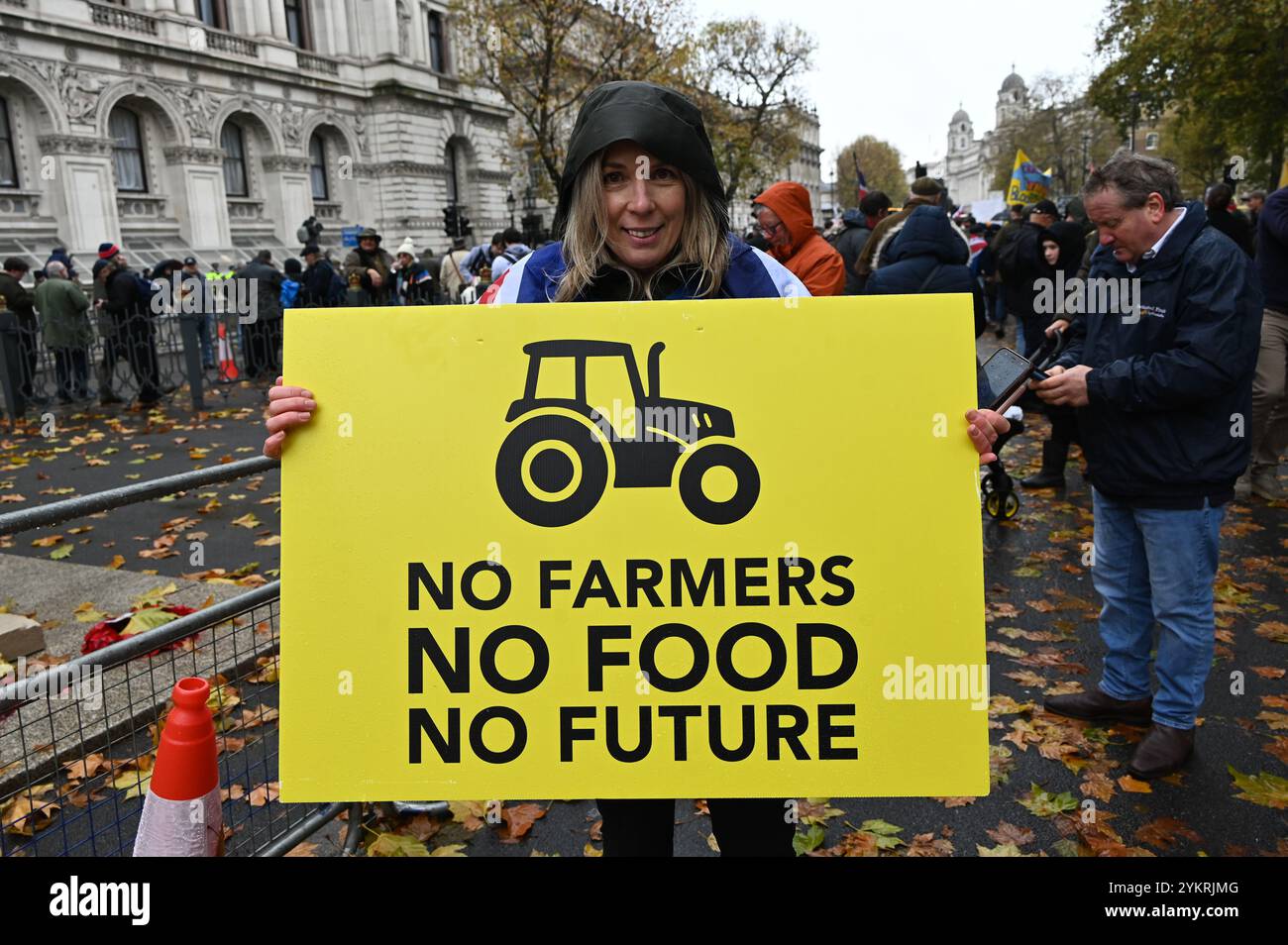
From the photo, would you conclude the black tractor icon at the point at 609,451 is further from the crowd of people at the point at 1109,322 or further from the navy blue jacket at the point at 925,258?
the navy blue jacket at the point at 925,258

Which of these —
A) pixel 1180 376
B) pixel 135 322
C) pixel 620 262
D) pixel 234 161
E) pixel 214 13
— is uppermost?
pixel 214 13

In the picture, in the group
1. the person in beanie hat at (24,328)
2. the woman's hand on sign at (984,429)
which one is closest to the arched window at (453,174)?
the person in beanie hat at (24,328)

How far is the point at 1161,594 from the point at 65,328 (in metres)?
14.0

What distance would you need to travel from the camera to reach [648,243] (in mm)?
2131

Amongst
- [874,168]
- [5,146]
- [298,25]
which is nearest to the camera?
[5,146]

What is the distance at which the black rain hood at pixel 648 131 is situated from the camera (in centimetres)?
200

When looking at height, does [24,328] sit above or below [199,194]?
below

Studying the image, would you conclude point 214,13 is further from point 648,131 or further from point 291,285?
point 648,131

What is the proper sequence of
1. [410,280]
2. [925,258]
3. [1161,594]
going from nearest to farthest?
[1161,594], [925,258], [410,280]

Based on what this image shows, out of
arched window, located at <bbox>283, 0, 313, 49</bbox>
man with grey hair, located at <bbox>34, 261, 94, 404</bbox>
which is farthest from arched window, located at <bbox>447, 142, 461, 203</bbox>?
man with grey hair, located at <bbox>34, 261, 94, 404</bbox>

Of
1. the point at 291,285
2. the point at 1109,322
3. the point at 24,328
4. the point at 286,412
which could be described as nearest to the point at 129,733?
the point at 286,412
